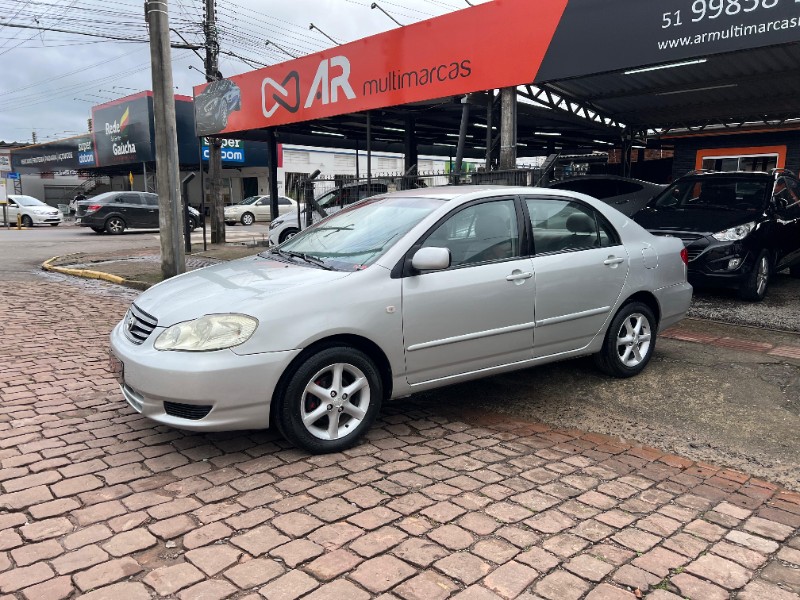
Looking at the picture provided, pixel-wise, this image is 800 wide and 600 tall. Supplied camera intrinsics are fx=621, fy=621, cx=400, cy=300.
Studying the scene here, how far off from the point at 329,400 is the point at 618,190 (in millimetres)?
9310

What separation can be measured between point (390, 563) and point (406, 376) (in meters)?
1.46

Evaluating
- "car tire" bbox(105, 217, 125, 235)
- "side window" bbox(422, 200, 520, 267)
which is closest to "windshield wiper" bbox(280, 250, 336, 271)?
"side window" bbox(422, 200, 520, 267)

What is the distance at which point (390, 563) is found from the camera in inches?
105

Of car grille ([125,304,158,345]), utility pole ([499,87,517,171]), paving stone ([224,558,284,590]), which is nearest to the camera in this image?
paving stone ([224,558,284,590])

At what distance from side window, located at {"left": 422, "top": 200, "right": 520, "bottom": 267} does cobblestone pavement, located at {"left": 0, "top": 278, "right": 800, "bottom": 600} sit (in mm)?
1181

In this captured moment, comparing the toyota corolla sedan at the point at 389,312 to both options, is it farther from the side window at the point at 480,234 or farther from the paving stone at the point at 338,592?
the paving stone at the point at 338,592

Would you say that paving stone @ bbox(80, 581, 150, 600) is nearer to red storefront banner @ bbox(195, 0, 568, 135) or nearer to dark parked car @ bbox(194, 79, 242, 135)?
red storefront banner @ bbox(195, 0, 568, 135)

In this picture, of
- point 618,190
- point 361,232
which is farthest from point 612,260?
point 618,190

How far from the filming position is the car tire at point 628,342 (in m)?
5.06

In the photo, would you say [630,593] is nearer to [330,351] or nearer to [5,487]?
[330,351]

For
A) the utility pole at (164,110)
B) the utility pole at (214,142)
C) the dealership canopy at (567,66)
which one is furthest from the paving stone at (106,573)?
the utility pole at (214,142)

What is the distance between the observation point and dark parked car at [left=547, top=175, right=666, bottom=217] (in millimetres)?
10805

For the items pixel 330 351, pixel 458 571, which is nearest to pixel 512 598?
pixel 458 571

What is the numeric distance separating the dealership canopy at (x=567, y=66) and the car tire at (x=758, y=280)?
8.49 ft
